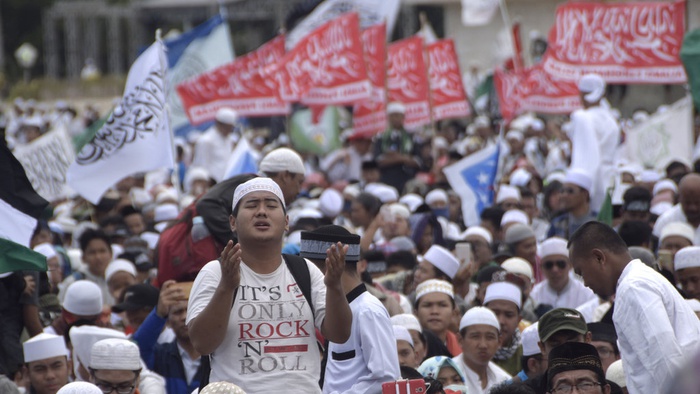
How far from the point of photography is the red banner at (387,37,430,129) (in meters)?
→ 19.2

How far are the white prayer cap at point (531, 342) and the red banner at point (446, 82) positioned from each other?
1218 cm

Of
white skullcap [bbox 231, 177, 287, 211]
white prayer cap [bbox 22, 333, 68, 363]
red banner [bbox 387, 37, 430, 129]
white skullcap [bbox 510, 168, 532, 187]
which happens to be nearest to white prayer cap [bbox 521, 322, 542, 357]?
white skullcap [bbox 231, 177, 287, 211]

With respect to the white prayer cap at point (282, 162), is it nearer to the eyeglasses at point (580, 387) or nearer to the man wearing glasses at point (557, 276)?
the eyeglasses at point (580, 387)

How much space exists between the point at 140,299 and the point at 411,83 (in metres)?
11.1

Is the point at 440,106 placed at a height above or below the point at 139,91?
below

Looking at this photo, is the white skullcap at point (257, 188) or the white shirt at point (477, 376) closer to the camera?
the white skullcap at point (257, 188)

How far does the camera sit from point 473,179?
1452 cm

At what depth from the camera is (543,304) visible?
9.68m

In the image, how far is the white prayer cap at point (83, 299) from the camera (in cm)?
866

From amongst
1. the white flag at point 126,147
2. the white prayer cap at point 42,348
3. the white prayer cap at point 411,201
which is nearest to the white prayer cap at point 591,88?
the white prayer cap at point 411,201

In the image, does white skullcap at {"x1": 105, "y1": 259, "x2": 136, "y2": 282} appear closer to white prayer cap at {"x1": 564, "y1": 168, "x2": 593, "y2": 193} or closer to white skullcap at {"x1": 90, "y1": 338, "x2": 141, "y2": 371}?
white skullcap at {"x1": 90, "y1": 338, "x2": 141, "y2": 371}

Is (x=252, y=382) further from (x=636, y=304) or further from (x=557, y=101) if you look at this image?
(x=557, y=101)

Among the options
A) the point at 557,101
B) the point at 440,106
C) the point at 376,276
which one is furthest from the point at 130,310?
the point at 440,106

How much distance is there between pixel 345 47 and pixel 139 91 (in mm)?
5974
